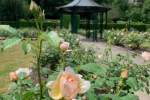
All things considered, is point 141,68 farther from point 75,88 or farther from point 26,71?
point 75,88

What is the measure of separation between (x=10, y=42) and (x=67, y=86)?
0.27m

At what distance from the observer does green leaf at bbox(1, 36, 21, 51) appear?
2.23 feet

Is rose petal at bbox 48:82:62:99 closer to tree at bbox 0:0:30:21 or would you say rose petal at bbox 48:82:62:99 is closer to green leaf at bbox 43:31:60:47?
green leaf at bbox 43:31:60:47

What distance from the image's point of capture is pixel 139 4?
3400 cm

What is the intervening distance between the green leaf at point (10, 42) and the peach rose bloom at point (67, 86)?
0.64 ft

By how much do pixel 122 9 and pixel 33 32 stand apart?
78.9 feet

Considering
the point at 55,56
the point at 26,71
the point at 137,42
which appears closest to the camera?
the point at 26,71

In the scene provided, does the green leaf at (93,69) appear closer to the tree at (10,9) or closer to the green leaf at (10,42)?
the green leaf at (10,42)

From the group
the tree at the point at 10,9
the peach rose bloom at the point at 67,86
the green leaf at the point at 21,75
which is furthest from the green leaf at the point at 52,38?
the tree at the point at 10,9

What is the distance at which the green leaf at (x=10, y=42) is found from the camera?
678 millimetres

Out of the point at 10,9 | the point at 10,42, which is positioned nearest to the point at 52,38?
the point at 10,42

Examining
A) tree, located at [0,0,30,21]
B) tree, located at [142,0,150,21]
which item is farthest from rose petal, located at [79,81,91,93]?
tree, located at [142,0,150,21]

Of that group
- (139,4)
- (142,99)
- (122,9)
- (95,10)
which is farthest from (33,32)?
(139,4)

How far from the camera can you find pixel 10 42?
694 mm
